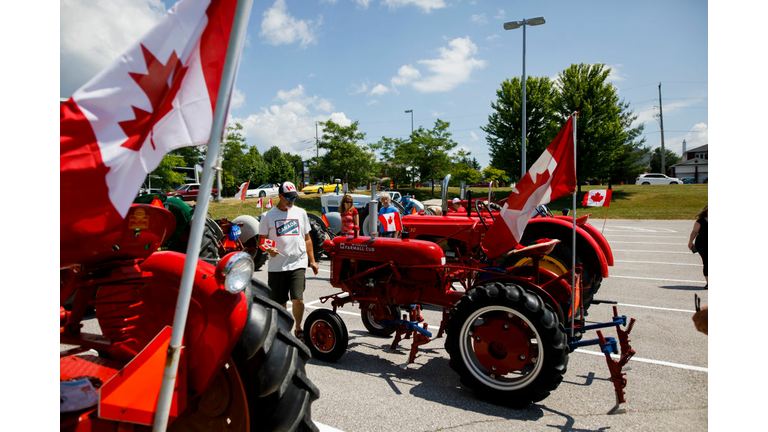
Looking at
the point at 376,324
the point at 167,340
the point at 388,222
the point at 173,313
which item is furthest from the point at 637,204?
the point at 167,340

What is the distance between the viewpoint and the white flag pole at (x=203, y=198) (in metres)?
1.34

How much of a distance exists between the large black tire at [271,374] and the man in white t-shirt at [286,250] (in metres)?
2.28

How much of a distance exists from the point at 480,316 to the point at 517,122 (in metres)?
28.5

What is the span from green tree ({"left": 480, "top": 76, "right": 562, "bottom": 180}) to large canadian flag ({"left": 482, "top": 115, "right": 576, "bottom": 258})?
25.9 meters

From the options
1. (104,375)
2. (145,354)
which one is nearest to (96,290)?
(104,375)

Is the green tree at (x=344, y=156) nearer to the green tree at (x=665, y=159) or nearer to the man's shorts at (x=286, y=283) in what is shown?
the man's shorts at (x=286, y=283)

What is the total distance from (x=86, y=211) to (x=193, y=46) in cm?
68

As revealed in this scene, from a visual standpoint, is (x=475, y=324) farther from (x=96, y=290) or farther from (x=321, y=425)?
(x=96, y=290)

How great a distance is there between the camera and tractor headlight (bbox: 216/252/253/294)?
171 cm

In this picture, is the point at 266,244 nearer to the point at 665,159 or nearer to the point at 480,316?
the point at 480,316

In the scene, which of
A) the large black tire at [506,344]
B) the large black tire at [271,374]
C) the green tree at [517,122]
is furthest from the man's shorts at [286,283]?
the green tree at [517,122]

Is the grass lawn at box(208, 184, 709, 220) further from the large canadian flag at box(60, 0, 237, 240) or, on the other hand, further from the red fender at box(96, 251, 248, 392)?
the large canadian flag at box(60, 0, 237, 240)

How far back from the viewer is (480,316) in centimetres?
361

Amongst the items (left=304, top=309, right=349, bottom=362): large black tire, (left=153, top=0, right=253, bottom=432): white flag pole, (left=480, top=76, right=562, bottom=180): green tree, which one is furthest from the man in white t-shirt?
(left=480, top=76, right=562, bottom=180): green tree
